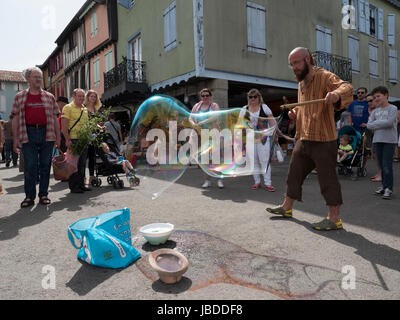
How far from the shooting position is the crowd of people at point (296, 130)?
11.4 ft

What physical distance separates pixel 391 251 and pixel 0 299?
3.34 meters

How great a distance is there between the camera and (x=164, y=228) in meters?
3.26

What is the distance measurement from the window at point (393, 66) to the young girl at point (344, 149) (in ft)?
48.3

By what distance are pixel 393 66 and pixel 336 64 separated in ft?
23.3

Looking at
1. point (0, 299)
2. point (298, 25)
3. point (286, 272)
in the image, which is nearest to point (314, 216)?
point (286, 272)

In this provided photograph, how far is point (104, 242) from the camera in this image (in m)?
2.63

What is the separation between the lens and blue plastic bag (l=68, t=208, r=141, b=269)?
8.67ft

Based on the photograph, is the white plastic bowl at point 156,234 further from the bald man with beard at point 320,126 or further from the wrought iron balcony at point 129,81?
the wrought iron balcony at point 129,81

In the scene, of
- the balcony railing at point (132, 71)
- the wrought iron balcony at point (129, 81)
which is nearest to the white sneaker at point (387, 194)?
the wrought iron balcony at point (129, 81)

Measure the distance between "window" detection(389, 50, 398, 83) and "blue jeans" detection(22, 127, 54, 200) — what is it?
20768 mm

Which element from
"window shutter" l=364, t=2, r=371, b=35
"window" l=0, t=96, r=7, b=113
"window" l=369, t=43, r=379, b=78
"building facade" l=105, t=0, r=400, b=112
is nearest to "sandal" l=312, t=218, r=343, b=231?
"building facade" l=105, t=0, r=400, b=112

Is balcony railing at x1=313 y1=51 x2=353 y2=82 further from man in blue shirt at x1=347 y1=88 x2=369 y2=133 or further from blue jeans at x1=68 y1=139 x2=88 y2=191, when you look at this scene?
blue jeans at x1=68 y1=139 x2=88 y2=191
